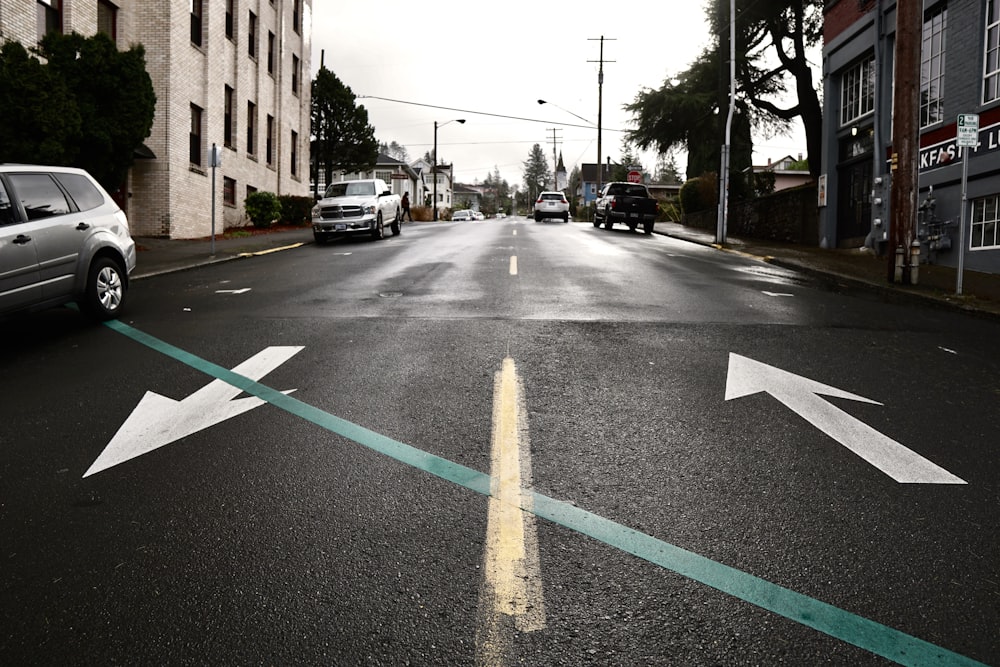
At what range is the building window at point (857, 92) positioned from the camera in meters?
21.5

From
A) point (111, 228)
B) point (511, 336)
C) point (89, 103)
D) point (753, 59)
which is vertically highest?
point (753, 59)

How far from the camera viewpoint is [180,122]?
82.5ft

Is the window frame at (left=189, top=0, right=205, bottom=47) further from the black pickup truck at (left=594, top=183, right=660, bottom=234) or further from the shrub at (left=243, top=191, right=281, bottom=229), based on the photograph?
the black pickup truck at (left=594, top=183, right=660, bottom=234)

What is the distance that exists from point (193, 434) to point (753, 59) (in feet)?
112

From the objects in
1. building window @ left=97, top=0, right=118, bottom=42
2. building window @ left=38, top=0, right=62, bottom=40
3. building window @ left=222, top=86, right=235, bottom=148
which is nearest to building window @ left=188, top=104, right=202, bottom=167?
building window @ left=222, top=86, right=235, bottom=148

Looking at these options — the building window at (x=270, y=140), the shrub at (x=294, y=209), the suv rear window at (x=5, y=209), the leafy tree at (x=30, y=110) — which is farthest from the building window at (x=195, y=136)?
the suv rear window at (x=5, y=209)

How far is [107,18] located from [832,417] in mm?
23935

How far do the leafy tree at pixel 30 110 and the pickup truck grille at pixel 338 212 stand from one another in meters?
9.00

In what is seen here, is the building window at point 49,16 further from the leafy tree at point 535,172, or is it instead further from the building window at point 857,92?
the leafy tree at point 535,172

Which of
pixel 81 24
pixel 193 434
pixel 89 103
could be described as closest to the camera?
pixel 193 434

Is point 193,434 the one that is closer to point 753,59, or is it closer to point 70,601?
point 70,601

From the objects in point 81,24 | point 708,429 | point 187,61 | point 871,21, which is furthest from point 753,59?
point 708,429


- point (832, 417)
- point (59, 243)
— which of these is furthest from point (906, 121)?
point (59, 243)

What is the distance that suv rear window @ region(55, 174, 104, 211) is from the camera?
9.32 meters
